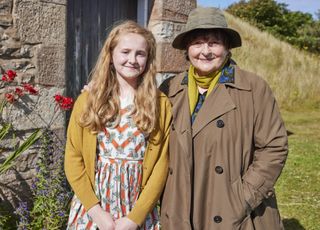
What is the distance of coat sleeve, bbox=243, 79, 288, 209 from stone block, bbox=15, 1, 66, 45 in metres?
2.13

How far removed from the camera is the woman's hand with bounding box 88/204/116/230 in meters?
2.25

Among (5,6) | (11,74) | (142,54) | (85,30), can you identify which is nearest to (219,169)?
(142,54)

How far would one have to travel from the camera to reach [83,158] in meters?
2.38

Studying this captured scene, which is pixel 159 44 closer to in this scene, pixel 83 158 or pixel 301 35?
pixel 83 158

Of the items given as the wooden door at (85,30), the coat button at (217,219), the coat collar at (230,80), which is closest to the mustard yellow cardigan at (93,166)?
the coat collar at (230,80)

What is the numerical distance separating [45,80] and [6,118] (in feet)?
1.59

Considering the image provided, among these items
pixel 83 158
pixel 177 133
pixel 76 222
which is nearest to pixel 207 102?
pixel 177 133

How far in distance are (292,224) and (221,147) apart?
301 cm

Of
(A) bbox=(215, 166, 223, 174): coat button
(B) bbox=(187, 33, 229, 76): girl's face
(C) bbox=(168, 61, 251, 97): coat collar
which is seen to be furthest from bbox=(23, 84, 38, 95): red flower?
(A) bbox=(215, 166, 223, 174): coat button

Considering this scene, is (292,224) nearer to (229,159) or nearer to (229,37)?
(229,159)

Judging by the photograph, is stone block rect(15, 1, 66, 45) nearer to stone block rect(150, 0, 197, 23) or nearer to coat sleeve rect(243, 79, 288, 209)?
stone block rect(150, 0, 197, 23)

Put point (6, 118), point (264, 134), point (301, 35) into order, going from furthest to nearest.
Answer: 1. point (301, 35)
2. point (6, 118)
3. point (264, 134)

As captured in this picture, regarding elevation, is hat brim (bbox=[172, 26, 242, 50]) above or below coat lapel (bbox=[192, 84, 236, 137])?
above

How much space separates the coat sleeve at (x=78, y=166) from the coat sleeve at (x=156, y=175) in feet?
0.83
